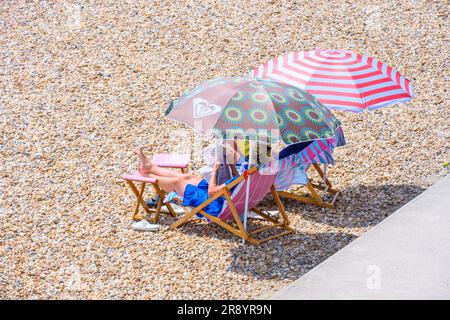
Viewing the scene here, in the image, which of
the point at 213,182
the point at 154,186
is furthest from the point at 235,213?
the point at 154,186

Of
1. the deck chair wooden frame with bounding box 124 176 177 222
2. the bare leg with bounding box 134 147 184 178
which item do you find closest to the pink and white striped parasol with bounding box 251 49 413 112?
the bare leg with bounding box 134 147 184 178

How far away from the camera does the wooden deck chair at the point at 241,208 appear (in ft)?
25.9

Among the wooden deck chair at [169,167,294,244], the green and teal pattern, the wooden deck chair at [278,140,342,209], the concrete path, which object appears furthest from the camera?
the wooden deck chair at [278,140,342,209]

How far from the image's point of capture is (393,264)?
7070 mm

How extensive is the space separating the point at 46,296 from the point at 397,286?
281 cm

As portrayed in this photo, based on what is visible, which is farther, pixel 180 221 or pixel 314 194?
pixel 314 194

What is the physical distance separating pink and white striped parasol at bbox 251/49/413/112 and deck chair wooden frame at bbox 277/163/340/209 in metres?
0.84

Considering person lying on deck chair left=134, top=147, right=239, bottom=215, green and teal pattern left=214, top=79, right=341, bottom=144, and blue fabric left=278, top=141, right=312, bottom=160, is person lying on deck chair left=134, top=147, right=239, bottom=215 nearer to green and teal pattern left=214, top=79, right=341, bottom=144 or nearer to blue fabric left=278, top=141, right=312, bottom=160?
green and teal pattern left=214, top=79, right=341, bottom=144

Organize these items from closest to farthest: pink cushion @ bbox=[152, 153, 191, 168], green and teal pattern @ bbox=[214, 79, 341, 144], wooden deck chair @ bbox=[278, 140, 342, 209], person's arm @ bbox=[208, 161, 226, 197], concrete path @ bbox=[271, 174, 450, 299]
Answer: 1. concrete path @ bbox=[271, 174, 450, 299]
2. green and teal pattern @ bbox=[214, 79, 341, 144]
3. person's arm @ bbox=[208, 161, 226, 197]
4. pink cushion @ bbox=[152, 153, 191, 168]
5. wooden deck chair @ bbox=[278, 140, 342, 209]

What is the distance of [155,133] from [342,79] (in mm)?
2557

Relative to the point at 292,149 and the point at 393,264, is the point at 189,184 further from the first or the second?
the point at 393,264

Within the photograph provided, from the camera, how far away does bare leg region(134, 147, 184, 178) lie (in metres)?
8.45

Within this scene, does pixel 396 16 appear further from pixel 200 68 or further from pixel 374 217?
pixel 374 217

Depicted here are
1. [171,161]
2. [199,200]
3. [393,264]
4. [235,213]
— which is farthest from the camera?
[171,161]
